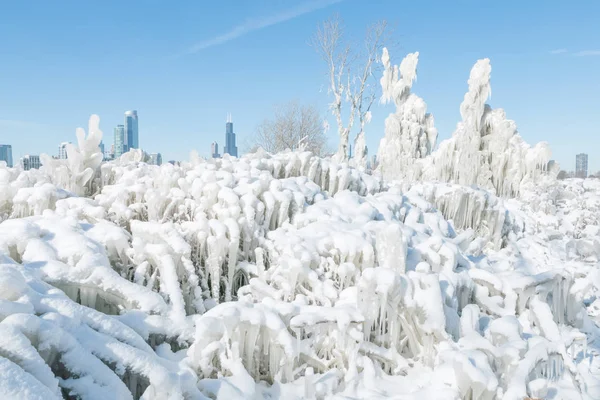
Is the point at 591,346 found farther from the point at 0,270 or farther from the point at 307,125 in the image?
the point at 307,125

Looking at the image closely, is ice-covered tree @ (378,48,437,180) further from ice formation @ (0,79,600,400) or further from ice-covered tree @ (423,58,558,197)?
ice formation @ (0,79,600,400)

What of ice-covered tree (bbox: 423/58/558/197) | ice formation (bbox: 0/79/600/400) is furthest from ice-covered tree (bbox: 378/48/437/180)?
ice formation (bbox: 0/79/600/400)

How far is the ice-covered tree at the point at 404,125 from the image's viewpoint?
21.3m

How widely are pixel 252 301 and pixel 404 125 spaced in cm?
1995

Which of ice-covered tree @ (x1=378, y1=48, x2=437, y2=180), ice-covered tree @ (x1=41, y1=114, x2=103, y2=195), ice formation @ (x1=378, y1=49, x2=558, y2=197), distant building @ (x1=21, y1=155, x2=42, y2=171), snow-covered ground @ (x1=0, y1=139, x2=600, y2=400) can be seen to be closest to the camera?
snow-covered ground @ (x1=0, y1=139, x2=600, y2=400)

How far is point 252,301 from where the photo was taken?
3.45 metres

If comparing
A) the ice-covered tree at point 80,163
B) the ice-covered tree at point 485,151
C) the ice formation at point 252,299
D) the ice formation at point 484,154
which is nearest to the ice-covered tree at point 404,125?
the ice formation at point 484,154

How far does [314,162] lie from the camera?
5695 mm

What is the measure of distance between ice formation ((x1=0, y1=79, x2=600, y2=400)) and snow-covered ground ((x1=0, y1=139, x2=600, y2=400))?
0.04ft

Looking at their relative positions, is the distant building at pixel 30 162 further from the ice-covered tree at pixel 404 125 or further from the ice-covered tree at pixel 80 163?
the ice-covered tree at pixel 404 125

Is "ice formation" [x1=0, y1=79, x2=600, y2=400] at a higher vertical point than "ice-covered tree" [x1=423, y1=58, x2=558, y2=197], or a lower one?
lower

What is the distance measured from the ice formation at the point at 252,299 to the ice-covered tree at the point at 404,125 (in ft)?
52.9

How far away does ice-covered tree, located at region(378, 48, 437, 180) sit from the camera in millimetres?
21344

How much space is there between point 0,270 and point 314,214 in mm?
2915
